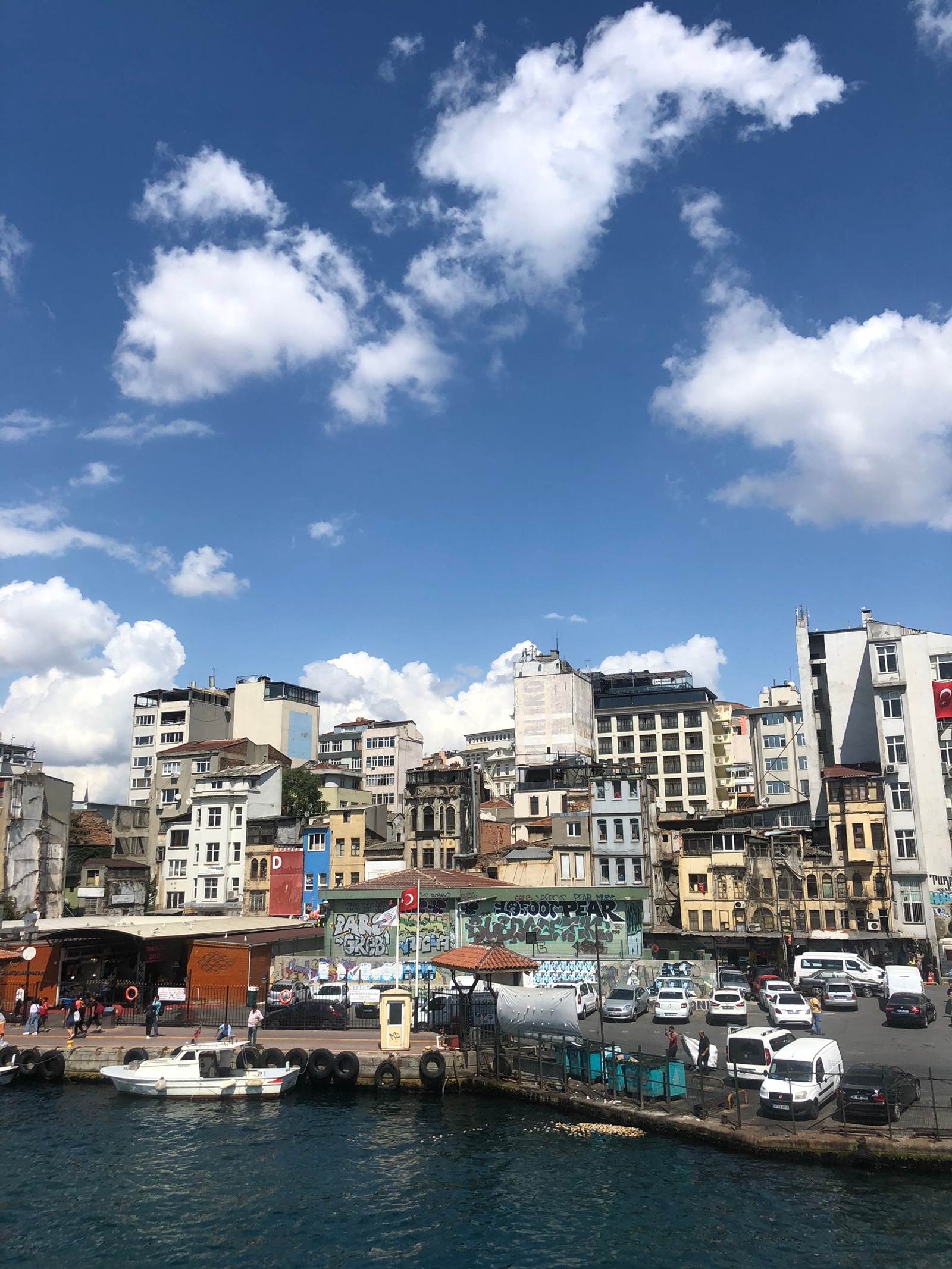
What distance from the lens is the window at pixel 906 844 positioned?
7456cm

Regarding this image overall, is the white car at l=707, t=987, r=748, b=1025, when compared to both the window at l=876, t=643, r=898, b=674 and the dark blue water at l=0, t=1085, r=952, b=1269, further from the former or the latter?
the window at l=876, t=643, r=898, b=674

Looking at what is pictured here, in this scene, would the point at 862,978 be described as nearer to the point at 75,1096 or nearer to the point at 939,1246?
the point at 939,1246

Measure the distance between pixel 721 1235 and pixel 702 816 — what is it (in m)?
64.6

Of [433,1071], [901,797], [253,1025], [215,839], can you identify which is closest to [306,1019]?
[253,1025]

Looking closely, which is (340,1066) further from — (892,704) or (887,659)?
(887,659)

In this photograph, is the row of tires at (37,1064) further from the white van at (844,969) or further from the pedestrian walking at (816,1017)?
the white van at (844,969)

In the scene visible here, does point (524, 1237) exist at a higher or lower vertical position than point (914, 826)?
lower

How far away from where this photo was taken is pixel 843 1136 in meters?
28.4

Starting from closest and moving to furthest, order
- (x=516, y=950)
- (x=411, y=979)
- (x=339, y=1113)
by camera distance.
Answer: (x=339, y=1113) < (x=411, y=979) < (x=516, y=950)

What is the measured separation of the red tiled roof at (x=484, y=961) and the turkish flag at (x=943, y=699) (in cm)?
4887

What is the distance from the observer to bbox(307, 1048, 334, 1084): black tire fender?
132 ft

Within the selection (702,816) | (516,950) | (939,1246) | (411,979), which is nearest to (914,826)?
(702,816)

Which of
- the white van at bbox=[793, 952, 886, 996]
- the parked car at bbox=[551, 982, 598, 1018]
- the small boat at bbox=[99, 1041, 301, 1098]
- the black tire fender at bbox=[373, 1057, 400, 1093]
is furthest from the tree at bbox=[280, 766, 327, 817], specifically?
the black tire fender at bbox=[373, 1057, 400, 1093]

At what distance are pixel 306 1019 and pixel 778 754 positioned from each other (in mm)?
81555
